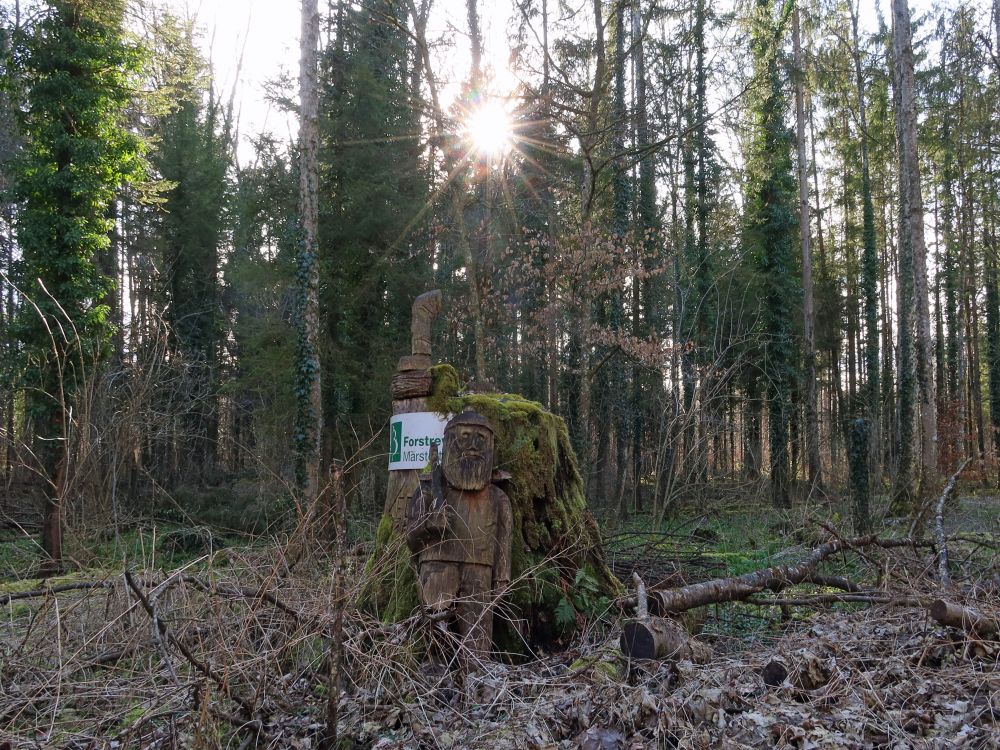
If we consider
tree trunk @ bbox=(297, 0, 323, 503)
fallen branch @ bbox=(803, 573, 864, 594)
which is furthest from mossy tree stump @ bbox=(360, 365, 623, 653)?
tree trunk @ bbox=(297, 0, 323, 503)

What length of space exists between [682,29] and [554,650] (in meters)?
22.7

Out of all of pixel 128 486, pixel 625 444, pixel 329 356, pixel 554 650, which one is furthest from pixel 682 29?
pixel 554 650

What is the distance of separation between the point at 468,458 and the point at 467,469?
8cm

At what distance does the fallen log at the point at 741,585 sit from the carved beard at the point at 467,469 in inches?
53.1

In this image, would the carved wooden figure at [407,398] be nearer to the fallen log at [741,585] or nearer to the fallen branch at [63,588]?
the fallen log at [741,585]

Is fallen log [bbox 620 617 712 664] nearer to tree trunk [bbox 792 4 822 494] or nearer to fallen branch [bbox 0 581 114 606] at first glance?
fallen branch [bbox 0 581 114 606]

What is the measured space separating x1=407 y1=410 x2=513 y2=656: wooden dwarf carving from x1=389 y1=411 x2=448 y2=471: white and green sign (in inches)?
103

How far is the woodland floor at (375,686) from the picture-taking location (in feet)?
10.3

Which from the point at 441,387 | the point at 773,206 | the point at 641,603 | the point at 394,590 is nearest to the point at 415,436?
the point at 441,387

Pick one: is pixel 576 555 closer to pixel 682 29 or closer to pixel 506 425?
pixel 506 425

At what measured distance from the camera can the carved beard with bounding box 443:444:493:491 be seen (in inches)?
189

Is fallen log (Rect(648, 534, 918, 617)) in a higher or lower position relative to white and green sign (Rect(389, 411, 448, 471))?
lower

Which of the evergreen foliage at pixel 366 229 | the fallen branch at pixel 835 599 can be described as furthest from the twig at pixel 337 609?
the evergreen foliage at pixel 366 229

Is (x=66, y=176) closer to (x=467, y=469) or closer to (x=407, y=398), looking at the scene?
(x=407, y=398)
